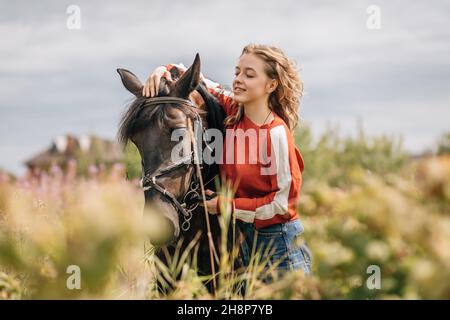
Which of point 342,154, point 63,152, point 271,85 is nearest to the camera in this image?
point 271,85

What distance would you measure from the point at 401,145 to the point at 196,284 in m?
23.0

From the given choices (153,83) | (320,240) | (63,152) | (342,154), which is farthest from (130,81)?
(63,152)

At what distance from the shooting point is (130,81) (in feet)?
13.8

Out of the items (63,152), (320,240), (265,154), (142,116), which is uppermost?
(142,116)

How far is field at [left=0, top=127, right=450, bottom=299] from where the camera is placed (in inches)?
55.4

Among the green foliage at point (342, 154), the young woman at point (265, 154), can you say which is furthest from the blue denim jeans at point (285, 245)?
the green foliage at point (342, 154)

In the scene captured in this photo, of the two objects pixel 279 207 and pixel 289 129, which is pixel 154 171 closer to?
→ pixel 279 207

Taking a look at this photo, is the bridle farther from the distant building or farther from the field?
the distant building

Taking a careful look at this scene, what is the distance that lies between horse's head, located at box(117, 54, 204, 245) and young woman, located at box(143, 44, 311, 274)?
0.17m

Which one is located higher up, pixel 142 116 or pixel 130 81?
pixel 130 81

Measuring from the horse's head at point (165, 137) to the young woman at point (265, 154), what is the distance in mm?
165

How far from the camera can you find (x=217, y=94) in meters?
4.45

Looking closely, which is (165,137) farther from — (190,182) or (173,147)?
(190,182)

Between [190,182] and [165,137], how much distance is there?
1.22 ft
